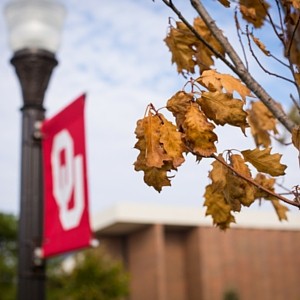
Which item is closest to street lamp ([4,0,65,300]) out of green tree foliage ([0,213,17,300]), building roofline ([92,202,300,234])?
green tree foliage ([0,213,17,300])

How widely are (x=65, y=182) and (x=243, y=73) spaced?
2812 mm

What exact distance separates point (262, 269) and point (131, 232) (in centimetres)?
739

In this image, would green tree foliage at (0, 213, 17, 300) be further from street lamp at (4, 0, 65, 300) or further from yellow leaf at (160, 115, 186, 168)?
yellow leaf at (160, 115, 186, 168)

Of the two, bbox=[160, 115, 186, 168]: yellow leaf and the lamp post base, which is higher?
the lamp post base

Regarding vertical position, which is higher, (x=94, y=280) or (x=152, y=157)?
(x=94, y=280)

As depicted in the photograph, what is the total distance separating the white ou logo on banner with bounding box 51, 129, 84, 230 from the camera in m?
3.95

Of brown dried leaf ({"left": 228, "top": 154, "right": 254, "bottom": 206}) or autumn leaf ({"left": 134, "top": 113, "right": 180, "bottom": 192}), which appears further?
brown dried leaf ({"left": 228, "top": 154, "right": 254, "bottom": 206})

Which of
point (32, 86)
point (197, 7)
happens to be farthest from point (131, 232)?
point (197, 7)

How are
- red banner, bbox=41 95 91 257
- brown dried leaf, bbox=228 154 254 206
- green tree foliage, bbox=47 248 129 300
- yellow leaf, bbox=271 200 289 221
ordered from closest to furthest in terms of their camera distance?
brown dried leaf, bbox=228 154 254 206
yellow leaf, bbox=271 200 289 221
red banner, bbox=41 95 91 257
green tree foliage, bbox=47 248 129 300

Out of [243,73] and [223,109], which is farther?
[243,73]

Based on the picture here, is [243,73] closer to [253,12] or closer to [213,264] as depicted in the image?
[253,12]

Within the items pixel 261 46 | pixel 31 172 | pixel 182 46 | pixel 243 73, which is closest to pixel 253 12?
pixel 182 46

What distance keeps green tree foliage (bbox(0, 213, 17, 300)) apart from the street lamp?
1950 centimetres

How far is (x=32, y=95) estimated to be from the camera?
4.41 m
